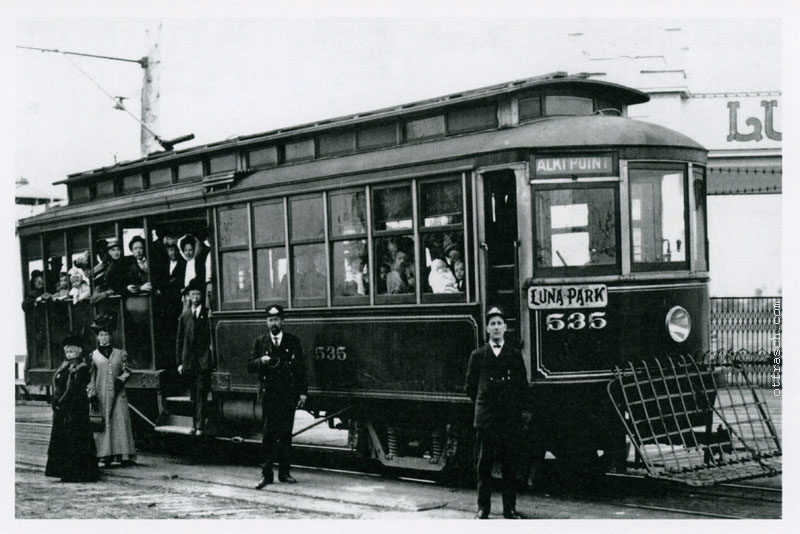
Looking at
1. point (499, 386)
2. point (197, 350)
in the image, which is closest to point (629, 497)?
point (499, 386)

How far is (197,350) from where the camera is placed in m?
12.4

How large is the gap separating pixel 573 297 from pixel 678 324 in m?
0.99

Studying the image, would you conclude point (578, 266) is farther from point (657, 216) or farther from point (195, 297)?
point (195, 297)

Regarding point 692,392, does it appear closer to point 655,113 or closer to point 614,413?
point 614,413

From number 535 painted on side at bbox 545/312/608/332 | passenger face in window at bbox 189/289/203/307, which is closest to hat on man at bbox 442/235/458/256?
number 535 painted on side at bbox 545/312/608/332

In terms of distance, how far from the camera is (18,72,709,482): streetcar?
923 centimetres

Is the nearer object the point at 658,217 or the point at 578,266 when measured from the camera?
the point at 578,266

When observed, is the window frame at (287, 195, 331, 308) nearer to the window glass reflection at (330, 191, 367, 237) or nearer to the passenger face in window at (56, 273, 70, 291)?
the window glass reflection at (330, 191, 367, 237)

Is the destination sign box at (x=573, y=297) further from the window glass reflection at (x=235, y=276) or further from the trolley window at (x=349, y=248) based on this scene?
the window glass reflection at (x=235, y=276)

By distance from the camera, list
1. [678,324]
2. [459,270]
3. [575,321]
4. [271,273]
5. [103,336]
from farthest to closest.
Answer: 1. [103,336]
2. [271,273]
3. [459,270]
4. [678,324]
5. [575,321]

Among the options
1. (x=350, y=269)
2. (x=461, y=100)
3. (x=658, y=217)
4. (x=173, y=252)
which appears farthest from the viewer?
(x=173, y=252)

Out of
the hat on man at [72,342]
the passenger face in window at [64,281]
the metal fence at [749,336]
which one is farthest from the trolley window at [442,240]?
the passenger face in window at [64,281]

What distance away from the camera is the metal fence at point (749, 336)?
9688mm

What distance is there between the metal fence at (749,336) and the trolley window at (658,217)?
931 mm
